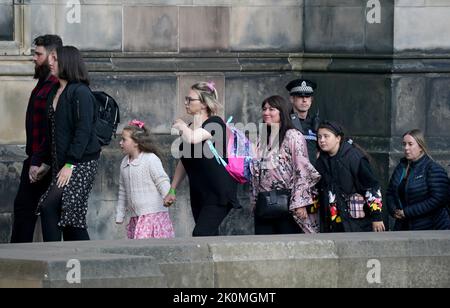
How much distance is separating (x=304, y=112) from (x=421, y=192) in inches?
48.9

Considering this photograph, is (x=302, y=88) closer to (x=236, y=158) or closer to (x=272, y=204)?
(x=236, y=158)

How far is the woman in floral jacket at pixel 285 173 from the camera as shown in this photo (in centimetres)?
1170

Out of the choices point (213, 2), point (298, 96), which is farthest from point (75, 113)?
point (213, 2)

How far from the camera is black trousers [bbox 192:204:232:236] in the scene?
1148cm

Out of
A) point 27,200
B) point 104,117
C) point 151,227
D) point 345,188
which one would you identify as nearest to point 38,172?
point 27,200

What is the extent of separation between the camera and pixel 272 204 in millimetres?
11625

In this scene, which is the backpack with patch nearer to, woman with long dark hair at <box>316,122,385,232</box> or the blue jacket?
woman with long dark hair at <box>316,122,385,232</box>

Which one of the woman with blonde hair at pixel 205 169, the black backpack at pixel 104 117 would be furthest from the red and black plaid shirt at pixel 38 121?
the woman with blonde hair at pixel 205 169

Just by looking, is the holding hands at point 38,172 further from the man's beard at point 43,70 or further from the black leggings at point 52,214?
the man's beard at point 43,70

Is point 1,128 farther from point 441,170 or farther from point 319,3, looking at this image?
point 441,170

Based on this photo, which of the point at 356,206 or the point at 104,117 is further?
the point at 104,117

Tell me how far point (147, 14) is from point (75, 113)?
8.86 feet

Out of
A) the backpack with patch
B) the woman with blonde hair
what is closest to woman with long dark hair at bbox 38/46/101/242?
the woman with blonde hair

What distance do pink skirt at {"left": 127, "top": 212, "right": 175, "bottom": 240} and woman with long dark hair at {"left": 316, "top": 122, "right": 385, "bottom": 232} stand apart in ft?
3.79
